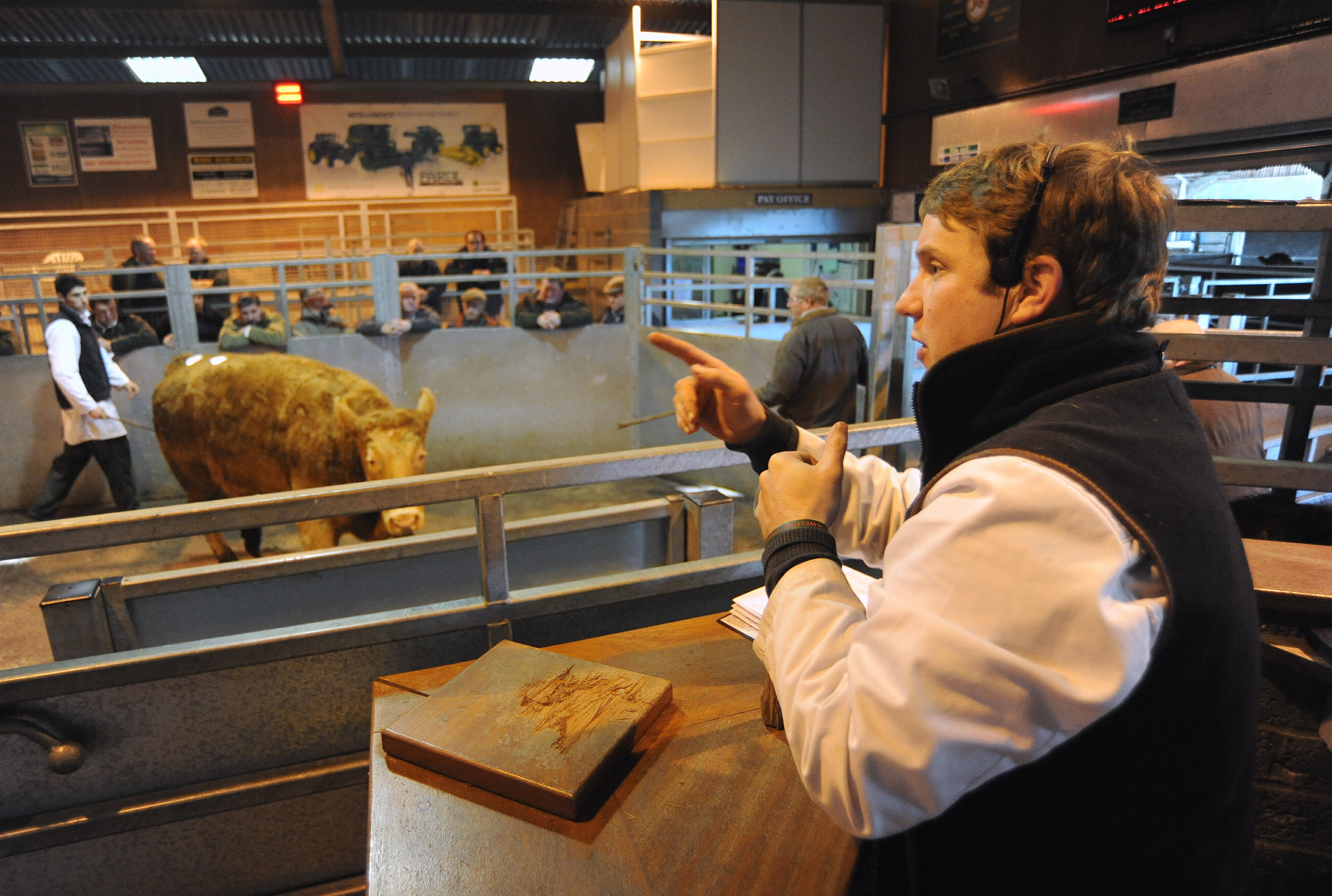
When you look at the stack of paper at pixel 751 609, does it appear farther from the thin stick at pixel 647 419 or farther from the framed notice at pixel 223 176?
the framed notice at pixel 223 176

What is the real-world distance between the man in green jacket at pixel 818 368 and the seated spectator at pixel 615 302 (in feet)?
13.5

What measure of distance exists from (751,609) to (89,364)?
656 centimetres

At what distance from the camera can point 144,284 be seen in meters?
9.50

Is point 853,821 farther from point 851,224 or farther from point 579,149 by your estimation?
point 579,149

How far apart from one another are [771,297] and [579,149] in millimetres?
7027

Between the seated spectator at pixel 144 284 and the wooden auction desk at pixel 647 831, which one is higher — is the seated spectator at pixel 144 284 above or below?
above

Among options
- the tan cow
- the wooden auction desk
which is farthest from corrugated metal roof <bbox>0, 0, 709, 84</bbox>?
the wooden auction desk

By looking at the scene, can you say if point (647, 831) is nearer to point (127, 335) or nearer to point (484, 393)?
point (484, 393)

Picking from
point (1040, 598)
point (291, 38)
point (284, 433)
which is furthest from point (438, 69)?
point (1040, 598)

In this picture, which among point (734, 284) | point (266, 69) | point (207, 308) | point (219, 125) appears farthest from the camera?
point (219, 125)

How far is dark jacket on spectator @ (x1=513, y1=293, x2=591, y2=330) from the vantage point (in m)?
8.77

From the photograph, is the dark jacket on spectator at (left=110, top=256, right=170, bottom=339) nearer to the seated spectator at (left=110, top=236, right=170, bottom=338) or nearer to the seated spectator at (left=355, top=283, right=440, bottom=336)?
the seated spectator at (left=110, top=236, right=170, bottom=338)

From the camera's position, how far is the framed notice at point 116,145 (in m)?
13.1

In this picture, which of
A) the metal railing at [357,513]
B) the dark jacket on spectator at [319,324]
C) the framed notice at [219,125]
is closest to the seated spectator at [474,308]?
the dark jacket on spectator at [319,324]
